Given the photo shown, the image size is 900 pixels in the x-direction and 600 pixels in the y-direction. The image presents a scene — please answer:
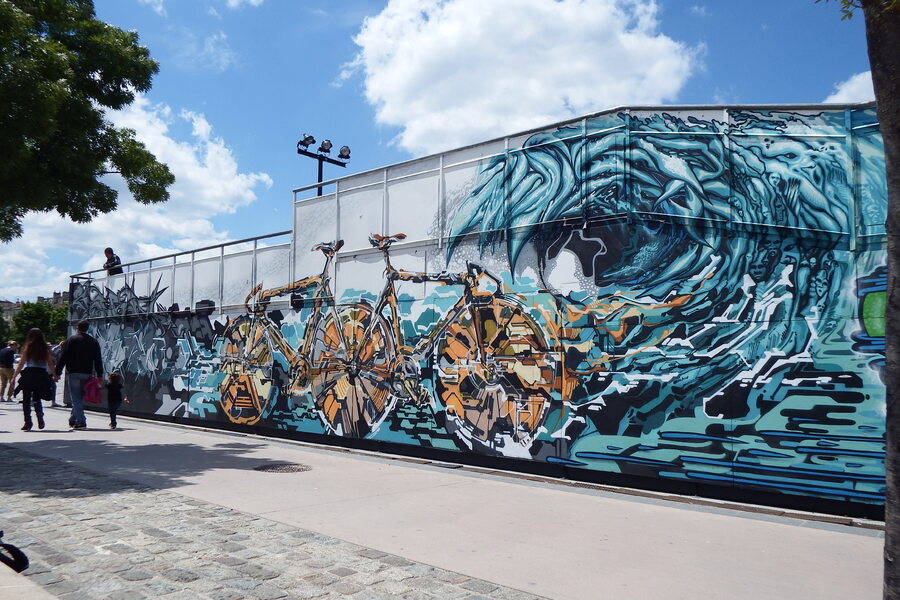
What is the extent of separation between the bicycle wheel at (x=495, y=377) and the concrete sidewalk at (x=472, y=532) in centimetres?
60

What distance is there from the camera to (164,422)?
15.8m

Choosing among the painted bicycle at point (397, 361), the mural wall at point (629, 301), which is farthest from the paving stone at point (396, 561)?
the painted bicycle at point (397, 361)

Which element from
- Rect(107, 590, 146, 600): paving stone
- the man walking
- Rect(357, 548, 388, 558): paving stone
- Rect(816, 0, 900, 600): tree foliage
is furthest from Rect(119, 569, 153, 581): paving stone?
the man walking

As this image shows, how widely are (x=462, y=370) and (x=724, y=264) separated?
378cm

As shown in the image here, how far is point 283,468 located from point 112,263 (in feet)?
38.0

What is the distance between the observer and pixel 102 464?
29.8 feet

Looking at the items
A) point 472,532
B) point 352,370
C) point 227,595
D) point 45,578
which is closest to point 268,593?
point 227,595

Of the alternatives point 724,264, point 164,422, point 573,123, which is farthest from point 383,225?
point 164,422

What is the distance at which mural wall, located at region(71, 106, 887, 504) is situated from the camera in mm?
6887

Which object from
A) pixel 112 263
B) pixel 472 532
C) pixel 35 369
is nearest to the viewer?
pixel 472 532

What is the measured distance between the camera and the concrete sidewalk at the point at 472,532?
Answer: 14.9ft

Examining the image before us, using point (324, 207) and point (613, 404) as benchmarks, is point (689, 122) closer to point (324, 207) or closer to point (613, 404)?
point (613, 404)

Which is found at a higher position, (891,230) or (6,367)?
(891,230)

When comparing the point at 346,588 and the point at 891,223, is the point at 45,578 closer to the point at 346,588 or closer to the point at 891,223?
the point at 346,588
